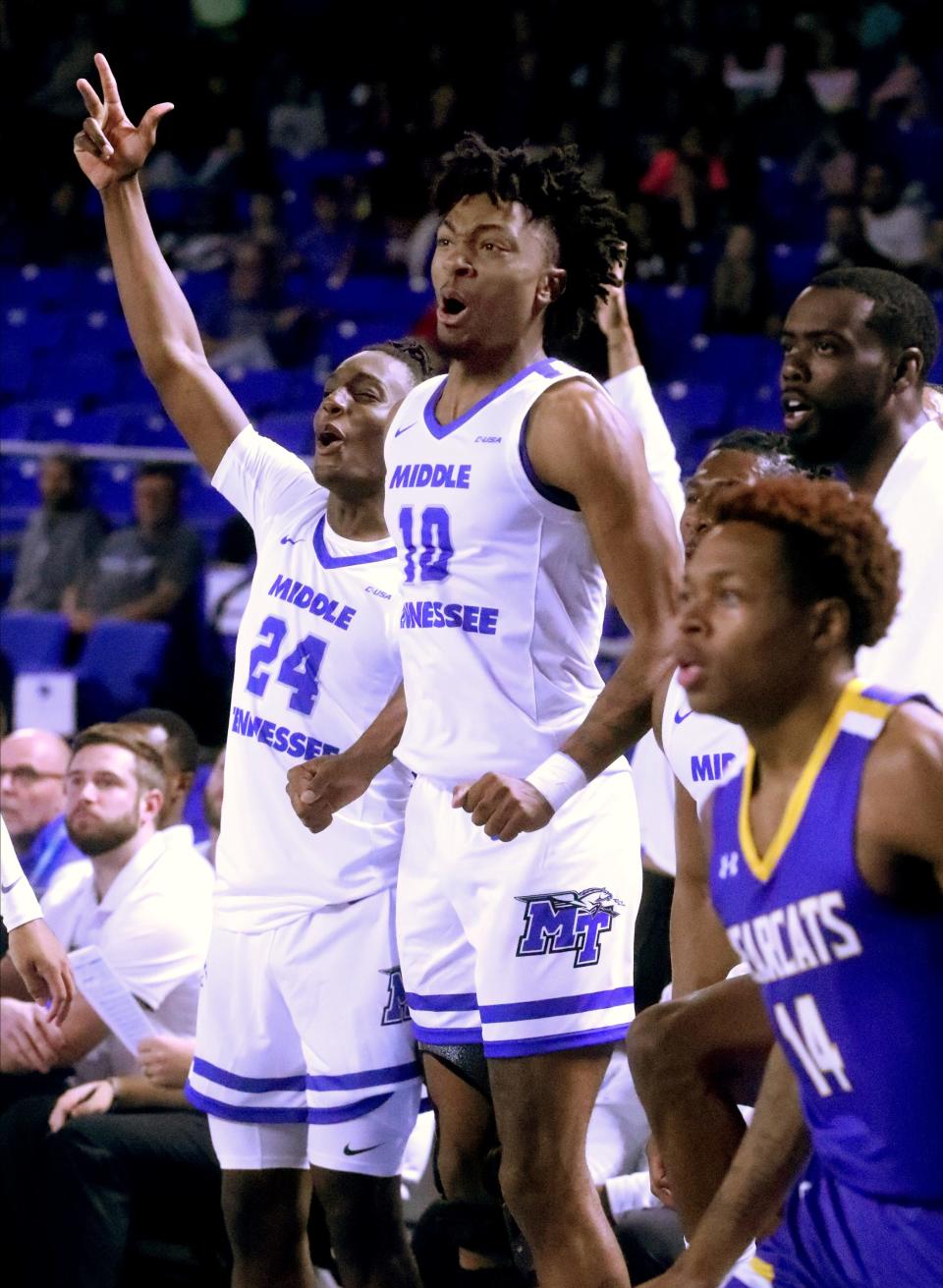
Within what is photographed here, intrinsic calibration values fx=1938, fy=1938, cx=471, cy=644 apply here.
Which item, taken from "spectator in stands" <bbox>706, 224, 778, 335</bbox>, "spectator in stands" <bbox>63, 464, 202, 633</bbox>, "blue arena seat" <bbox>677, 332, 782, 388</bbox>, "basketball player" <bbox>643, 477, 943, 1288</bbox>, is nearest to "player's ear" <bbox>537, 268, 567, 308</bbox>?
"basketball player" <bbox>643, 477, 943, 1288</bbox>

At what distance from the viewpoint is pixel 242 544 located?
8.19 m

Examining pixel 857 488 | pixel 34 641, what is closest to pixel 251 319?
pixel 34 641

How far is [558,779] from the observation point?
311 cm

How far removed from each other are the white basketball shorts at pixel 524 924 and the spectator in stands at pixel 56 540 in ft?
18.5

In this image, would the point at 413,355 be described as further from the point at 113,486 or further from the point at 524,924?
the point at 113,486

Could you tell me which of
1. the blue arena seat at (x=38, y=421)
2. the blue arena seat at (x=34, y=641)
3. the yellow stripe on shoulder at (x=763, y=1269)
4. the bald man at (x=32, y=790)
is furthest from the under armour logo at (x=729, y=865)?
the blue arena seat at (x=38, y=421)

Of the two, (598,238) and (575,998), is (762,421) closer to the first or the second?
(598,238)

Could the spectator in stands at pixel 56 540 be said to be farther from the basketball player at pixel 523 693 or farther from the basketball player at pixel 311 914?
the basketball player at pixel 523 693

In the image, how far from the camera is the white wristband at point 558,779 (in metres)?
3.09

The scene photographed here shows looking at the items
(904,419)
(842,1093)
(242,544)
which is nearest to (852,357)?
(904,419)

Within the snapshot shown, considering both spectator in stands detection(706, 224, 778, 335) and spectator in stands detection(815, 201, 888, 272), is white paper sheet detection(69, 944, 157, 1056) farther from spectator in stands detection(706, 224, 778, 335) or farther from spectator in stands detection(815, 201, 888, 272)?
spectator in stands detection(706, 224, 778, 335)

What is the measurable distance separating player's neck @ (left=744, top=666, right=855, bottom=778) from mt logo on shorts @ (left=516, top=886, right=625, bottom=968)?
35.1 inches

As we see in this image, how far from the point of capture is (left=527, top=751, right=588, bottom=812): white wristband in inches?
122

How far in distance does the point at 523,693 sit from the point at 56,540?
5.88 metres
